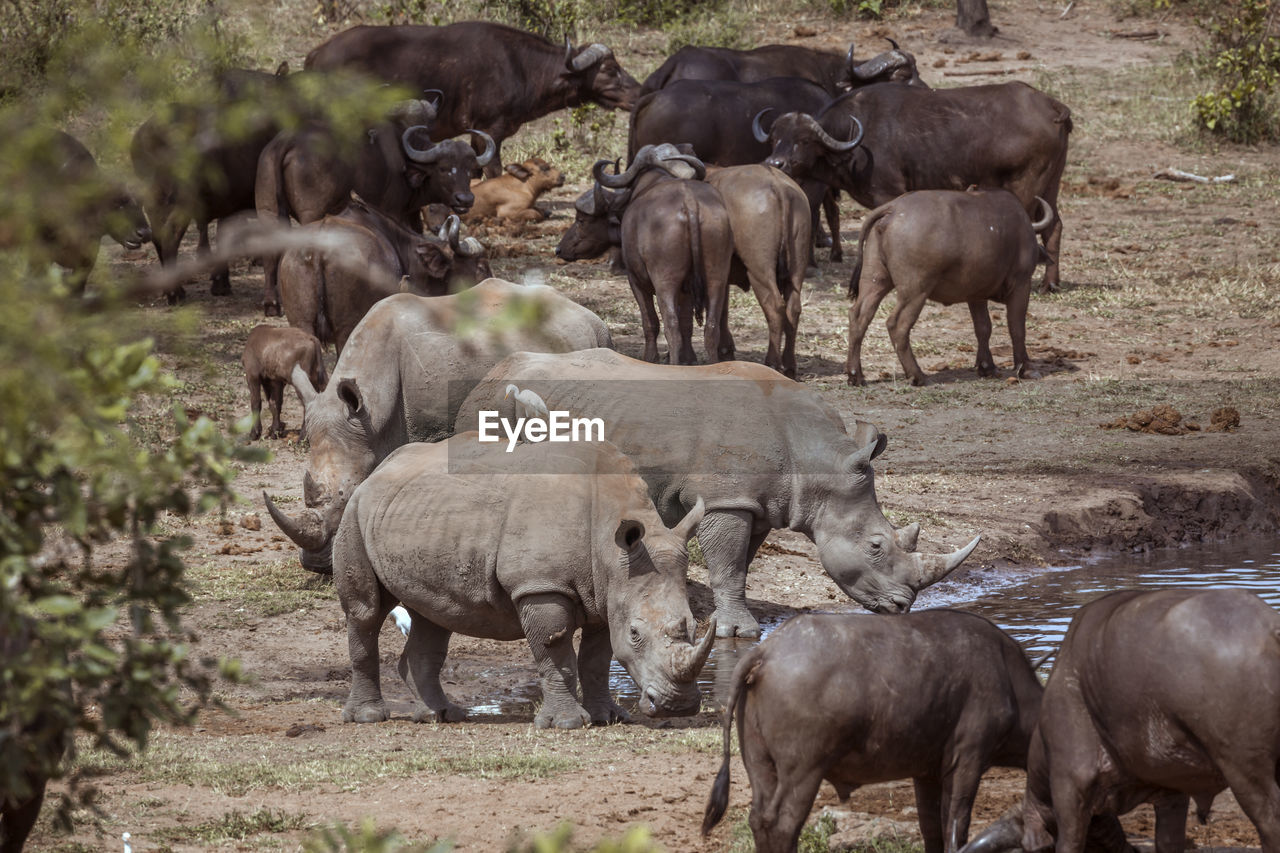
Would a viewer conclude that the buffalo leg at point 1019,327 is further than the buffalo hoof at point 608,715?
Yes

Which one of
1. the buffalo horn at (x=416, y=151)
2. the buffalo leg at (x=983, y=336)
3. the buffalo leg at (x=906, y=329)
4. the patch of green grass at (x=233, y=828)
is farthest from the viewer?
the buffalo horn at (x=416, y=151)

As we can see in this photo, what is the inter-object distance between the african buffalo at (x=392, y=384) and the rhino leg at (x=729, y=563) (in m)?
1.58

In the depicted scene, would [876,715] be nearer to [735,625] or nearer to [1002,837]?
[1002,837]

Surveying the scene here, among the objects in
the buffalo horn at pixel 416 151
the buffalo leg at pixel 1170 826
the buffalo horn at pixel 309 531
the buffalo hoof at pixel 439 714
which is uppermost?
the buffalo leg at pixel 1170 826

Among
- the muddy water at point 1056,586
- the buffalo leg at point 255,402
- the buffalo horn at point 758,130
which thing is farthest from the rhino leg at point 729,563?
the buffalo horn at point 758,130

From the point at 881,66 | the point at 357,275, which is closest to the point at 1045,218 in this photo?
the point at 881,66

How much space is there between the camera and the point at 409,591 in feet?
24.8

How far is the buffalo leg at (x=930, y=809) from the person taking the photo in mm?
5441

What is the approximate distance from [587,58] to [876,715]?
649 inches

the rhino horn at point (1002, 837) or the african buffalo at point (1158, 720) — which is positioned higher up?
the african buffalo at point (1158, 720)

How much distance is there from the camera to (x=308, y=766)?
258 inches

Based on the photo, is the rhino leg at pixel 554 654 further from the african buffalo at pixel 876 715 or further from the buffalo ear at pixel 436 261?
the buffalo ear at pixel 436 261

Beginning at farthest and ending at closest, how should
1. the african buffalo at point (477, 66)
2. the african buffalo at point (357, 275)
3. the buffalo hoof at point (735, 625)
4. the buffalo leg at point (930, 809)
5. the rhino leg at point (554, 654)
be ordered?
the african buffalo at point (477, 66) → the african buffalo at point (357, 275) → the buffalo hoof at point (735, 625) → the rhino leg at point (554, 654) → the buffalo leg at point (930, 809)

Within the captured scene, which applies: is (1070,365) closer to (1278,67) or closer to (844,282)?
(844,282)
